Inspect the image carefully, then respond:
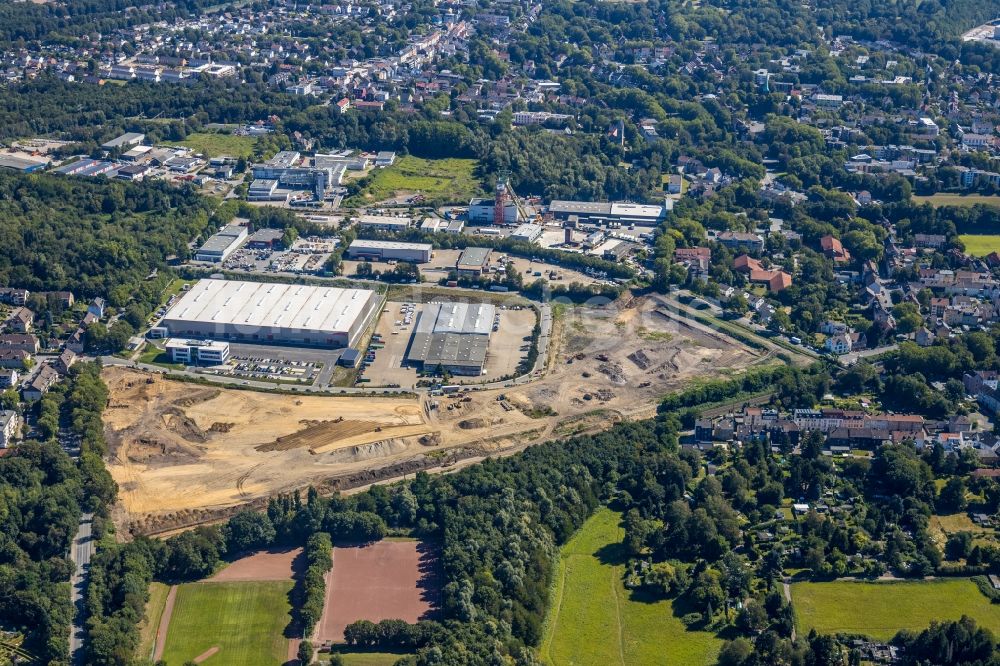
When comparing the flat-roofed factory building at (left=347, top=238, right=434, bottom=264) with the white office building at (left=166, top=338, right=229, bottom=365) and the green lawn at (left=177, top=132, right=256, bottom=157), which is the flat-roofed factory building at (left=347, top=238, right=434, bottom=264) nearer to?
the white office building at (left=166, top=338, right=229, bottom=365)

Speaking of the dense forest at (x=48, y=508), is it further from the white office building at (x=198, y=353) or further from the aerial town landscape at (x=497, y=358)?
the white office building at (x=198, y=353)

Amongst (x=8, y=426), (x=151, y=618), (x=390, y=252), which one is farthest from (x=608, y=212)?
(x=151, y=618)

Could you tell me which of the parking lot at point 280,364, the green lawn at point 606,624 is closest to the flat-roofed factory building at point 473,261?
the parking lot at point 280,364

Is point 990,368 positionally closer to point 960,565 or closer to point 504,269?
point 960,565

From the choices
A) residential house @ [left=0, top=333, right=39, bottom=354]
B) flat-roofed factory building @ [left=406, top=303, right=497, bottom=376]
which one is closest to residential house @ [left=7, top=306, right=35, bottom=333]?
residential house @ [left=0, top=333, right=39, bottom=354]

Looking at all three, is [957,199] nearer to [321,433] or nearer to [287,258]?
[287,258]

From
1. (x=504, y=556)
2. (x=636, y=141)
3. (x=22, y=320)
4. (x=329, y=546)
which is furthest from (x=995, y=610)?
(x=636, y=141)
